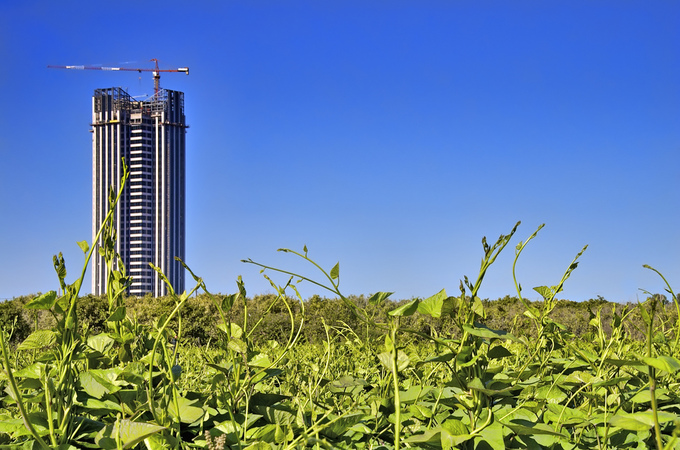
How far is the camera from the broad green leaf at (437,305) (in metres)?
1.45

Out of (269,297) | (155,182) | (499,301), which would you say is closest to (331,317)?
(269,297)

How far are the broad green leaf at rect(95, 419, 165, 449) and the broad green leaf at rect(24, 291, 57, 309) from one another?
13.2 inches

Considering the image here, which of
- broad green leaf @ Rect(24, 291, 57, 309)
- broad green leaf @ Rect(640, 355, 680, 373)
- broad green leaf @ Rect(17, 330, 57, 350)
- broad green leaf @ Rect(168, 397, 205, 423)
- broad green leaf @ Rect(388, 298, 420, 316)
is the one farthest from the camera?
broad green leaf @ Rect(17, 330, 57, 350)

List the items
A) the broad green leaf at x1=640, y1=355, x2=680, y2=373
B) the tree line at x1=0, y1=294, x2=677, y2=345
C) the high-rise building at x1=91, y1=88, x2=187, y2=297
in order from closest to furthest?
1. the broad green leaf at x1=640, y1=355, x2=680, y2=373
2. the tree line at x1=0, y1=294, x2=677, y2=345
3. the high-rise building at x1=91, y1=88, x2=187, y2=297

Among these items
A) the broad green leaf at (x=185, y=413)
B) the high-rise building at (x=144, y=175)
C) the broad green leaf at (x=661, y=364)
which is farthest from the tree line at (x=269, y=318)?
the high-rise building at (x=144, y=175)

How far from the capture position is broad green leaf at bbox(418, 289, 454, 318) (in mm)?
1448

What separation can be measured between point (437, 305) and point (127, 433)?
2.55 feet

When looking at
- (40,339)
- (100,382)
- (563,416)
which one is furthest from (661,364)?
(40,339)

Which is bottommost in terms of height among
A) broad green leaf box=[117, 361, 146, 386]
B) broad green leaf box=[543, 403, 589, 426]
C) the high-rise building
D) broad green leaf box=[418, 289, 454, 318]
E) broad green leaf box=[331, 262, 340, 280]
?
broad green leaf box=[543, 403, 589, 426]

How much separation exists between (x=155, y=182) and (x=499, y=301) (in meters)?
90.7

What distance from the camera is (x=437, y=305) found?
4.75 ft

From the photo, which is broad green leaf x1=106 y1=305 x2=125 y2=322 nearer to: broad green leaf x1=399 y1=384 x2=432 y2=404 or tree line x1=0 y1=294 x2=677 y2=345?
broad green leaf x1=399 y1=384 x2=432 y2=404

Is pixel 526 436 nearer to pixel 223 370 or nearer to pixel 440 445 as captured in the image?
pixel 440 445

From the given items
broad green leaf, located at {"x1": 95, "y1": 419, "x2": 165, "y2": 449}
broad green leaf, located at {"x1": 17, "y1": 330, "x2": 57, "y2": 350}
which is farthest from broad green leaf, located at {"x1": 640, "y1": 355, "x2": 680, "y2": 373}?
broad green leaf, located at {"x1": 17, "y1": 330, "x2": 57, "y2": 350}
